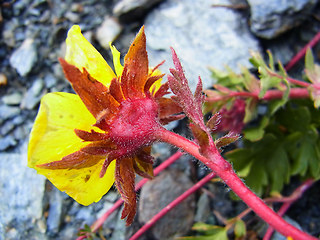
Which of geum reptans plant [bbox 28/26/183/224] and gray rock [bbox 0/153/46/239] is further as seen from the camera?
gray rock [bbox 0/153/46/239]

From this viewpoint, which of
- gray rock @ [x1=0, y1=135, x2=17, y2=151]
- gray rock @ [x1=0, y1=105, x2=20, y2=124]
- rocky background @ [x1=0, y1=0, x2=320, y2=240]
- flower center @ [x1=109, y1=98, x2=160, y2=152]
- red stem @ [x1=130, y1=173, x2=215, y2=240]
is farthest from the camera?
gray rock @ [x1=0, y1=105, x2=20, y2=124]

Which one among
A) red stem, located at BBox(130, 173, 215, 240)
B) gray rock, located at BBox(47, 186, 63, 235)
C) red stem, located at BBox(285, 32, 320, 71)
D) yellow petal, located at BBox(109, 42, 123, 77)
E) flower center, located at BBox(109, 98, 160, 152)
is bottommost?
red stem, located at BBox(130, 173, 215, 240)

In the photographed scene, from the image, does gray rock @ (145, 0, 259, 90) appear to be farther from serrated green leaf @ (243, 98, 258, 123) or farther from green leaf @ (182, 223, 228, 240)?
green leaf @ (182, 223, 228, 240)

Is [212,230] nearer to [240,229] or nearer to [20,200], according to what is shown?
[240,229]

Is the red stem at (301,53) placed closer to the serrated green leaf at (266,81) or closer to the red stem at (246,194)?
the serrated green leaf at (266,81)

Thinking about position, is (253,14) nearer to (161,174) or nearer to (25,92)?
(161,174)

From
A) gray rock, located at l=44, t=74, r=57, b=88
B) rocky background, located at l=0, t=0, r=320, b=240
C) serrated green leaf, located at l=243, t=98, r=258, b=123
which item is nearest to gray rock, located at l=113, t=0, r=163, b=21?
rocky background, located at l=0, t=0, r=320, b=240

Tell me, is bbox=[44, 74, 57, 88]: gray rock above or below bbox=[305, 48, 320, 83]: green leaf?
above
